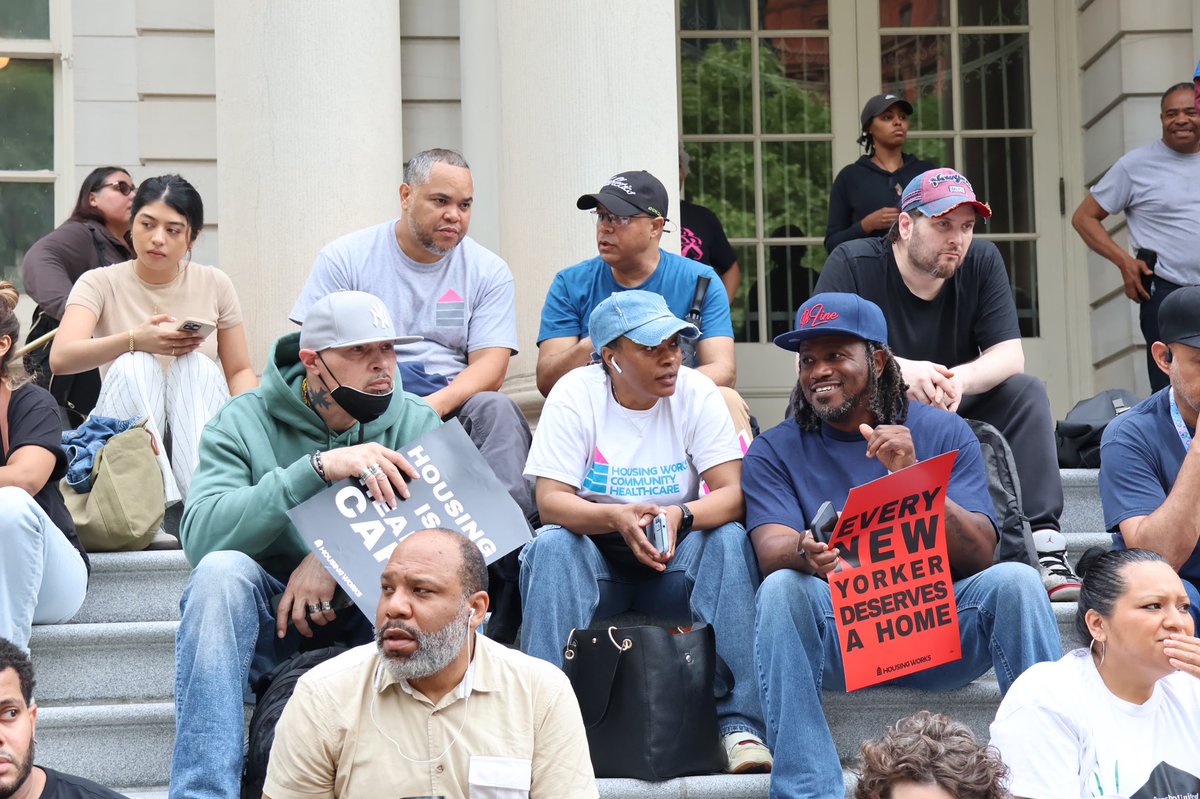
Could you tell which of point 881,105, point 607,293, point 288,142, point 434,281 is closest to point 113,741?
point 434,281

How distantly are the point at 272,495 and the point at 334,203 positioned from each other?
9.05 ft

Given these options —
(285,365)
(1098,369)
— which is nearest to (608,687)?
(285,365)

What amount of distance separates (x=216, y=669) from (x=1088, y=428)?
4.05 meters

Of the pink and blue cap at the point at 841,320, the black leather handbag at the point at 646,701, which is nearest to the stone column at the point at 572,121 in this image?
the pink and blue cap at the point at 841,320

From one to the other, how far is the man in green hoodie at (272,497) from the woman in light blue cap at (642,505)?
48 cm

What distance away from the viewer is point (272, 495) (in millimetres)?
4953

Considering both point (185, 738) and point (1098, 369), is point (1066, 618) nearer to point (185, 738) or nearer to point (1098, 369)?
point (185, 738)

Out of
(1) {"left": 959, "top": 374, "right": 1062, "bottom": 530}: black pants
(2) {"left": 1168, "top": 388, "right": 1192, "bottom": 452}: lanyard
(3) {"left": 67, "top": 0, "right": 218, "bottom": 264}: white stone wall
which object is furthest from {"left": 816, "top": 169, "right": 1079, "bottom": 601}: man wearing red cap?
(3) {"left": 67, "top": 0, "right": 218, "bottom": 264}: white stone wall

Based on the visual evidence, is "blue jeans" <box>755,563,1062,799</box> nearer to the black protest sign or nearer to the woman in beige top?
the black protest sign

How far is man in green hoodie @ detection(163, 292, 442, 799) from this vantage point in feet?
15.2

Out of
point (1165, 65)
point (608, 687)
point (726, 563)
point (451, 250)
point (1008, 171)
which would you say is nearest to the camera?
point (608, 687)

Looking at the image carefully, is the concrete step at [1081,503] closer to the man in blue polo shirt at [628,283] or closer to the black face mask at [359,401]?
the man in blue polo shirt at [628,283]

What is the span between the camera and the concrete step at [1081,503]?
688 cm

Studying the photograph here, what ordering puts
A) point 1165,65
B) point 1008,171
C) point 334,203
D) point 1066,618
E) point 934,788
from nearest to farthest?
point 934,788
point 1066,618
point 334,203
point 1165,65
point 1008,171
